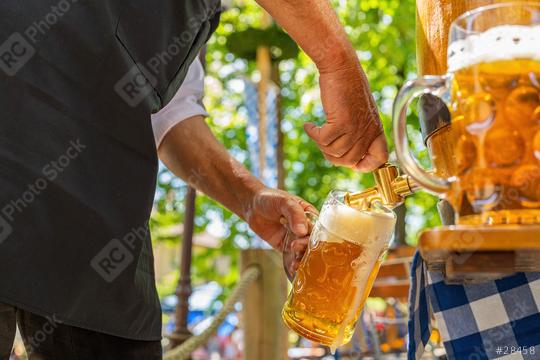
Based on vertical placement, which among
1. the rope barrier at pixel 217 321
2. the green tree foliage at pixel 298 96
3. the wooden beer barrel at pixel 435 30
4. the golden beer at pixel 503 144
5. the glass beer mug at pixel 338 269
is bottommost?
the green tree foliage at pixel 298 96

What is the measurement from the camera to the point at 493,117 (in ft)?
1.90

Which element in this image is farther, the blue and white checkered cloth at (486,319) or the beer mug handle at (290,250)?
the beer mug handle at (290,250)

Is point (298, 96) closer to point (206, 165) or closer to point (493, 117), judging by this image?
point (206, 165)

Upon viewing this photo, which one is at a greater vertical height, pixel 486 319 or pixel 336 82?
pixel 336 82

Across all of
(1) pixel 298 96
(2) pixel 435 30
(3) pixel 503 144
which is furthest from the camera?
(1) pixel 298 96

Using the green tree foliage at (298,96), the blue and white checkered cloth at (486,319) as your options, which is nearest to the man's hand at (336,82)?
the blue and white checkered cloth at (486,319)

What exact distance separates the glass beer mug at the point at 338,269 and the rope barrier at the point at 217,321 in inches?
48.0

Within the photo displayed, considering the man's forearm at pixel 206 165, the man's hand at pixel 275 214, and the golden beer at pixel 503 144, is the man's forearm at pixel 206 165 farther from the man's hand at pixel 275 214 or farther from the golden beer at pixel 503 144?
the golden beer at pixel 503 144

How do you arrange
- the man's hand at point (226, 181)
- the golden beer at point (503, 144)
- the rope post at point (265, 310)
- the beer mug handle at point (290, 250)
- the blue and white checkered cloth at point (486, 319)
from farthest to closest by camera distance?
1. the rope post at point (265, 310)
2. the man's hand at point (226, 181)
3. the beer mug handle at point (290, 250)
4. the blue and white checkered cloth at point (486, 319)
5. the golden beer at point (503, 144)

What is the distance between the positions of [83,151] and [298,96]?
989 centimetres

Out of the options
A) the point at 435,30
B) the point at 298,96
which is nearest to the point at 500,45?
the point at 435,30

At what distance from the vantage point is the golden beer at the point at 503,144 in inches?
22.3

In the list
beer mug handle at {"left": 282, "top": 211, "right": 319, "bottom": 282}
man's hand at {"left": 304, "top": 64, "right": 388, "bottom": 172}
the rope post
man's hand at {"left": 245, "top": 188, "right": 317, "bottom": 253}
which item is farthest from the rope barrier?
man's hand at {"left": 304, "top": 64, "right": 388, "bottom": 172}

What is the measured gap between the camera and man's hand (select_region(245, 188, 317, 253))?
3.97 ft
